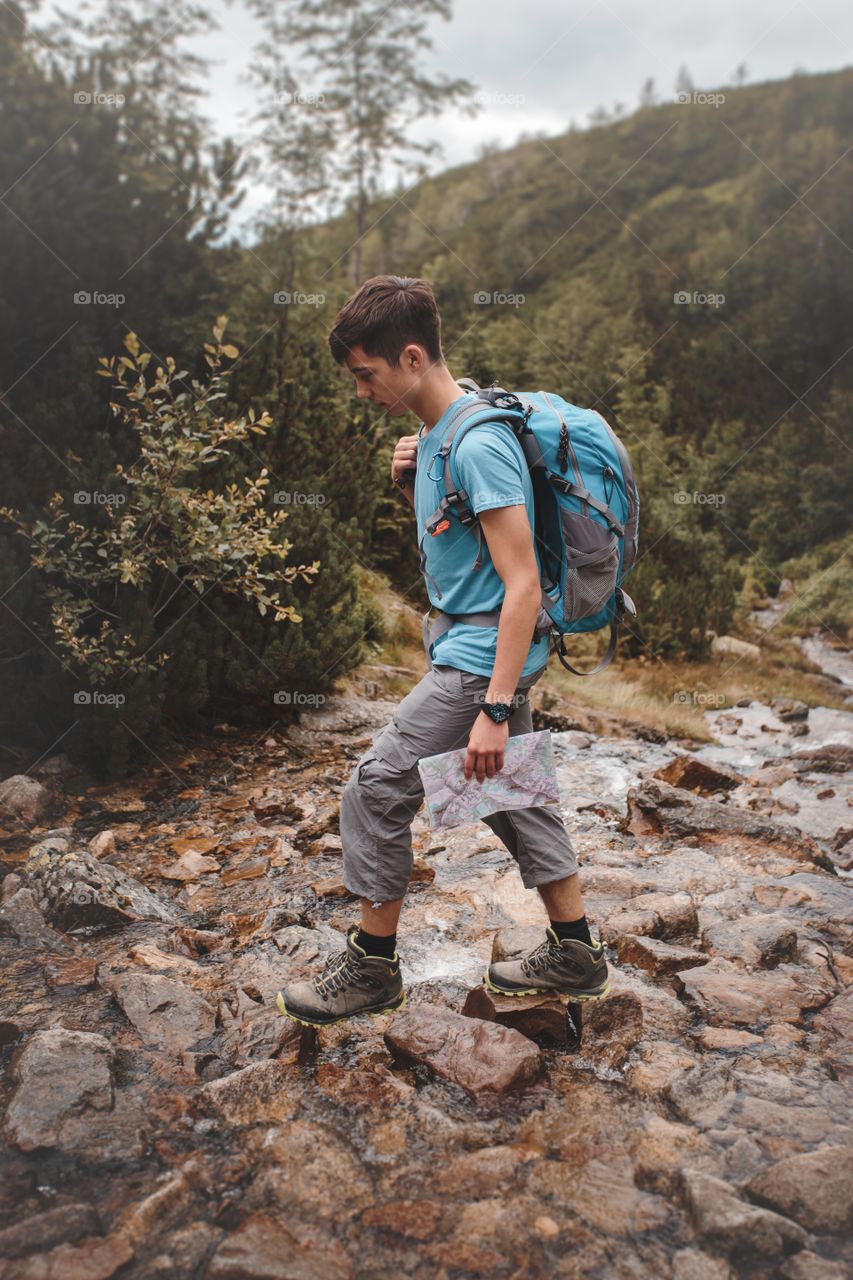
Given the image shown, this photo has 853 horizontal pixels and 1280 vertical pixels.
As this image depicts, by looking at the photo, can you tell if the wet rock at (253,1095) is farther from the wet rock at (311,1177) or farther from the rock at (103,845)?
the rock at (103,845)

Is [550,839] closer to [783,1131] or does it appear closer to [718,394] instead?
[783,1131]

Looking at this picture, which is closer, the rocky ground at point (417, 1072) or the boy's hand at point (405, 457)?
the rocky ground at point (417, 1072)

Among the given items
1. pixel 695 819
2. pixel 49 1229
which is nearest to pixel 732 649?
pixel 695 819

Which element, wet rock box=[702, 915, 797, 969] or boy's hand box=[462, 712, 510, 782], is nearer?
boy's hand box=[462, 712, 510, 782]

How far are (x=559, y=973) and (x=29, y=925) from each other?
1.94 metres

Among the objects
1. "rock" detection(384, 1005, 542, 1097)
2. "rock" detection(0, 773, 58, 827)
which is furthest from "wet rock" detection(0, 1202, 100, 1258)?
"rock" detection(0, 773, 58, 827)

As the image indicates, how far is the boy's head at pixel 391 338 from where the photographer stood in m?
2.28

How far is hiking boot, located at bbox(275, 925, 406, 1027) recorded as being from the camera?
240 cm

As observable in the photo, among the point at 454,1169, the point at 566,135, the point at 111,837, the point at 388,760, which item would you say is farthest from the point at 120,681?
the point at 566,135

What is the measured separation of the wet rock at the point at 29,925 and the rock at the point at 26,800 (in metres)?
1.02

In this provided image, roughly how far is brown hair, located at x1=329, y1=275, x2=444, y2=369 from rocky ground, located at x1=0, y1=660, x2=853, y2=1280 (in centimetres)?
188

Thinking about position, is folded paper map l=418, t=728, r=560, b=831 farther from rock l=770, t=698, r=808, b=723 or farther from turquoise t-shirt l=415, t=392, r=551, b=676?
rock l=770, t=698, r=808, b=723

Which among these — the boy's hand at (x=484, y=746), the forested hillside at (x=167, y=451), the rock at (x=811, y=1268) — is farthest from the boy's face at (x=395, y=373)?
the forested hillside at (x=167, y=451)

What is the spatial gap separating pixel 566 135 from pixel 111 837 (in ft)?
246
